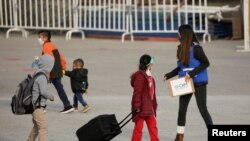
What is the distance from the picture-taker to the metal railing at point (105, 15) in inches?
864

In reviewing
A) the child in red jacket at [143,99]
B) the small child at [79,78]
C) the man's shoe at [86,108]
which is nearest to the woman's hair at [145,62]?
the child in red jacket at [143,99]

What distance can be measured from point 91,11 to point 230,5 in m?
4.00

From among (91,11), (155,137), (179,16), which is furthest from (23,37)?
(155,137)

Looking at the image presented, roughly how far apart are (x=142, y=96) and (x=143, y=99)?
1.5 inches

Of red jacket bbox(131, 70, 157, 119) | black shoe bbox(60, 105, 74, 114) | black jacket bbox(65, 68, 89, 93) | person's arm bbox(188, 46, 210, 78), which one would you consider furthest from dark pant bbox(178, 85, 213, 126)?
black shoe bbox(60, 105, 74, 114)

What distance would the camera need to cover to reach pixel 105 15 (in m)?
23.0

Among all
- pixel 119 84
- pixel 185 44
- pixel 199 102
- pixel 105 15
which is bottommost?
pixel 119 84

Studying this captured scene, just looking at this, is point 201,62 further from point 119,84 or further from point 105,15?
point 105,15

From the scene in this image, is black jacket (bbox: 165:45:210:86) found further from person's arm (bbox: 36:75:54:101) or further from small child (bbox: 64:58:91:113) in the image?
small child (bbox: 64:58:91:113)

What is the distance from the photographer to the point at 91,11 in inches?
912

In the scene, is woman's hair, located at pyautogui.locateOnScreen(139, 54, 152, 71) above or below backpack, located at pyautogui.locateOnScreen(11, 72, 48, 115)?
above

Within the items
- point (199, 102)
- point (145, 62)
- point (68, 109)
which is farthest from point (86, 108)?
point (145, 62)

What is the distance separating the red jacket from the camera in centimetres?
991

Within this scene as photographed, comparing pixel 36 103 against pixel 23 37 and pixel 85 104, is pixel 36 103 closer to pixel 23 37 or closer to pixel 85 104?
pixel 85 104
